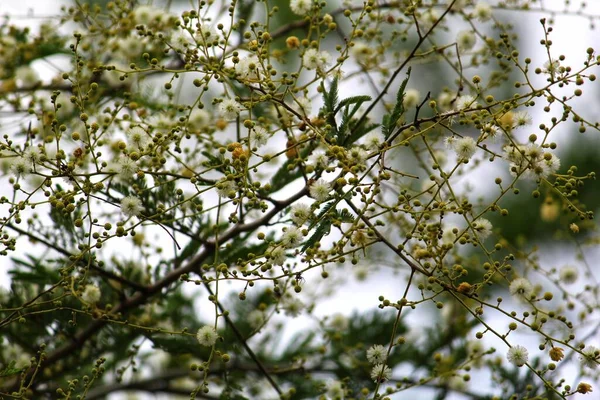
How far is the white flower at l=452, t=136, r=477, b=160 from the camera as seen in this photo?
1.68 metres

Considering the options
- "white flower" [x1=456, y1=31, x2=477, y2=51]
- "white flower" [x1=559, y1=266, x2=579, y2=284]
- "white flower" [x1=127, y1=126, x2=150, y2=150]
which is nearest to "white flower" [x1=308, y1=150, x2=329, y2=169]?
"white flower" [x1=127, y1=126, x2=150, y2=150]

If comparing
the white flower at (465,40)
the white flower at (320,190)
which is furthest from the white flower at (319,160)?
the white flower at (465,40)

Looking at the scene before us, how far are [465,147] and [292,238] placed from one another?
1.42 feet

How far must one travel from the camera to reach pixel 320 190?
166 cm

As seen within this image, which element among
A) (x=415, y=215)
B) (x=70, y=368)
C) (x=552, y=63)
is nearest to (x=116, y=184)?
(x=70, y=368)

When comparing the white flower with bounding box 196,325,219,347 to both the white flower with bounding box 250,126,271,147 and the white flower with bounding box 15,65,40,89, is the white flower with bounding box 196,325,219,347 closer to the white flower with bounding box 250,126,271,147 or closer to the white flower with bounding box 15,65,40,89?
the white flower with bounding box 250,126,271,147

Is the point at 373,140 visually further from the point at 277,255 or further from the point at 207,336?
the point at 207,336

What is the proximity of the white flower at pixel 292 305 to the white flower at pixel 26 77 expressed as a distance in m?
1.20

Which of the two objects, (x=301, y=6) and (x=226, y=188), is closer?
(x=226, y=188)

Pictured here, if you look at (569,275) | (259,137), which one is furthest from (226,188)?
(569,275)

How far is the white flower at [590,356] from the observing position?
5.32ft

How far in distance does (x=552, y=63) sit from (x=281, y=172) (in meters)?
0.78

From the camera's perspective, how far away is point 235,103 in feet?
5.99

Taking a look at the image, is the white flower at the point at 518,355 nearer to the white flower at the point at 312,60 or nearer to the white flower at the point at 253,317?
the white flower at the point at 312,60
